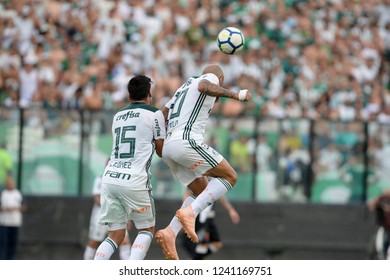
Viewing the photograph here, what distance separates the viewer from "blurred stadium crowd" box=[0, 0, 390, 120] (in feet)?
76.8

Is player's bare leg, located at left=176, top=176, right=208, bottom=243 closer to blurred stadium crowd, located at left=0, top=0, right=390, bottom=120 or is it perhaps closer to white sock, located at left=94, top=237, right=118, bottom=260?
white sock, located at left=94, top=237, right=118, bottom=260

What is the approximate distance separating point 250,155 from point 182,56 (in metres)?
3.01

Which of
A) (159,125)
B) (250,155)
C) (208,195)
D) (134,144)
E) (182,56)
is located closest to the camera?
(134,144)

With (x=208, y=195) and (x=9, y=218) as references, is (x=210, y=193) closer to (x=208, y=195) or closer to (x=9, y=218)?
(x=208, y=195)

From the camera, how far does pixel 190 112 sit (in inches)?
542

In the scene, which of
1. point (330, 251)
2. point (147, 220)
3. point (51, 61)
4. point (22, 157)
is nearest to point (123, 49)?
point (51, 61)

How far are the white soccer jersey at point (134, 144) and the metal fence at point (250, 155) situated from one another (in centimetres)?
874

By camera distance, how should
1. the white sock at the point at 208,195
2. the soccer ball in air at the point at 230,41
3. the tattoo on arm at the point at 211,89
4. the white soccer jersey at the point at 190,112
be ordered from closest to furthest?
the tattoo on arm at the point at 211,89 → the white soccer jersey at the point at 190,112 → the white sock at the point at 208,195 → the soccer ball in air at the point at 230,41

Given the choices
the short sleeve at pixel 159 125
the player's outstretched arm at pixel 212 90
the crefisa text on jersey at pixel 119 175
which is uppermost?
the player's outstretched arm at pixel 212 90

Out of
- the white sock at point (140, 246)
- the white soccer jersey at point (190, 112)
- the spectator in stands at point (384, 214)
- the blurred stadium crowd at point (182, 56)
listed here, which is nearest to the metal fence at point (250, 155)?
the blurred stadium crowd at point (182, 56)

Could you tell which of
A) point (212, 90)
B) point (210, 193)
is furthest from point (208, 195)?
point (212, 90)

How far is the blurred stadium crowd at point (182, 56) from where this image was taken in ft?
76.8

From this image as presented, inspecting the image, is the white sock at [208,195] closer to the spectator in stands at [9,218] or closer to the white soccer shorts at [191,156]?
the white soccer shorts at [191,156]
